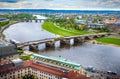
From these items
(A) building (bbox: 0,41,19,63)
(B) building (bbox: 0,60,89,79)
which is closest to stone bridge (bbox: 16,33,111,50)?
(A) building (bbox: 0,41,19,63)

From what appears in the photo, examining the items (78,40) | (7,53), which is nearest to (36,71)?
(7,53)

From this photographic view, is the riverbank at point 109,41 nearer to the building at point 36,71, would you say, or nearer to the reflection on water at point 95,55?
the reflection on water at point 95,55

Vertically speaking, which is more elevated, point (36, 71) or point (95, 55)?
point (36, 71)

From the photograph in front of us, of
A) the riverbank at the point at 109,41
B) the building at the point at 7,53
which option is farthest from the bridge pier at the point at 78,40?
the building at the point at 7,53

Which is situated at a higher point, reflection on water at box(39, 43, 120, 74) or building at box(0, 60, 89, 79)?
building at box(0, 60, 89, 79)

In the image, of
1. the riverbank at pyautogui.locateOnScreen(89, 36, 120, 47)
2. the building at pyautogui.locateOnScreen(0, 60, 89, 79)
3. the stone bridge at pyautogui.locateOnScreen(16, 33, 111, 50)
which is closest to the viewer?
the building at pyautogui.locateOnScreen(0, 60, 89, 79)

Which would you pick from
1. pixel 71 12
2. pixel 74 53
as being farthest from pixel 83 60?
pixel 71 12

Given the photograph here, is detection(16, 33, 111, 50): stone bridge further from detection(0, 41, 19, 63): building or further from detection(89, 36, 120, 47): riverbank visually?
detection(0, 41, 19, 63): building

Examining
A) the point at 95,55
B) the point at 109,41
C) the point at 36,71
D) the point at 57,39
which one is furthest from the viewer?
the point at 109,41

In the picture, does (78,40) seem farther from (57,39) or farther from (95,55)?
(95,55)
